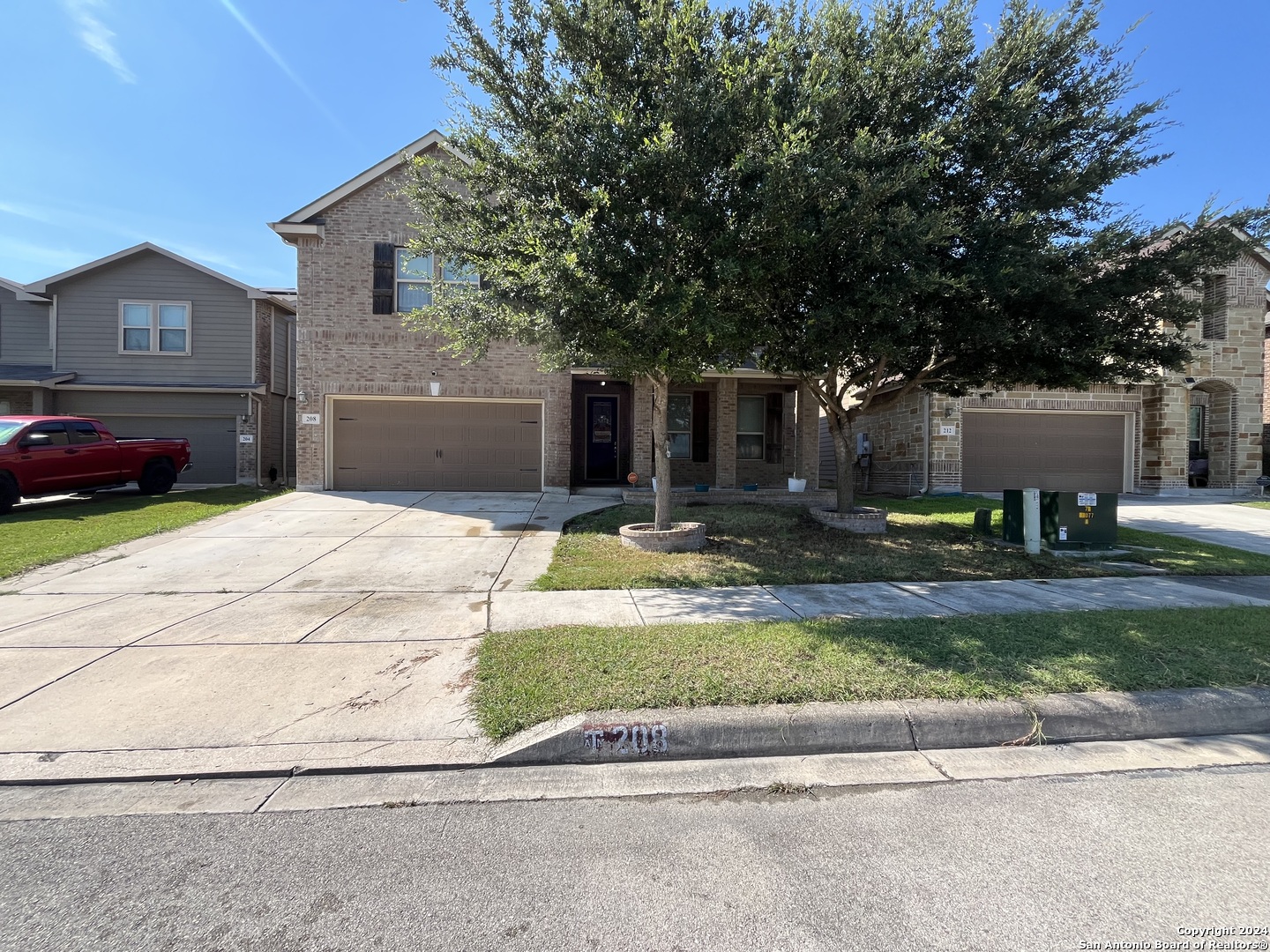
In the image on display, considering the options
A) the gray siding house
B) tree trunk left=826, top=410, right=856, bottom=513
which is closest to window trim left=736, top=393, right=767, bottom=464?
tree trunk left=826, top=410, right=856, bottom=513

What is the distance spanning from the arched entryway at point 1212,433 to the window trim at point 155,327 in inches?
1046

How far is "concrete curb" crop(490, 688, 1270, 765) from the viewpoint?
3.63m

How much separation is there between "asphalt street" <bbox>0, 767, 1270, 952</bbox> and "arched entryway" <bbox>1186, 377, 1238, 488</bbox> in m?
19.2

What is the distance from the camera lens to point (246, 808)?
10.1ft

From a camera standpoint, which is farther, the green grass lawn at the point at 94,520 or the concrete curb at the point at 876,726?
the green grass lawn at the point at 94,520

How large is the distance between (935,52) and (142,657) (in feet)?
34.1

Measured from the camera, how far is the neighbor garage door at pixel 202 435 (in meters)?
16.6

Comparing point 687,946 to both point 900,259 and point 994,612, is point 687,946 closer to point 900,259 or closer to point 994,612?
point 994,612

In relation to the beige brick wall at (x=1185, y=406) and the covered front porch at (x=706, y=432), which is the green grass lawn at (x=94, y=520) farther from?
the beige brick wall at (x=1185, y=406)

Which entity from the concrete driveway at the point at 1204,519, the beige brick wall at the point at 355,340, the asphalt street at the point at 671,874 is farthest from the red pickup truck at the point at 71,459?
the concrete driveway at the point at 1204,519

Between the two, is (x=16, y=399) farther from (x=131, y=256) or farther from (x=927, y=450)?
(x=927, y=450)

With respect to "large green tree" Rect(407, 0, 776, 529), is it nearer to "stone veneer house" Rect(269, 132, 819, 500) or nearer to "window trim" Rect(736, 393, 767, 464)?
"stone veneer house" Rect(269, 132, 819, 500)

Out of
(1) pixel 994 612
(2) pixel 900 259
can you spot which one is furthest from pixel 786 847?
(2) pixel 900 259

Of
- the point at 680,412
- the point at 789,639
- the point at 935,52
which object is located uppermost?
the point at 935,52
